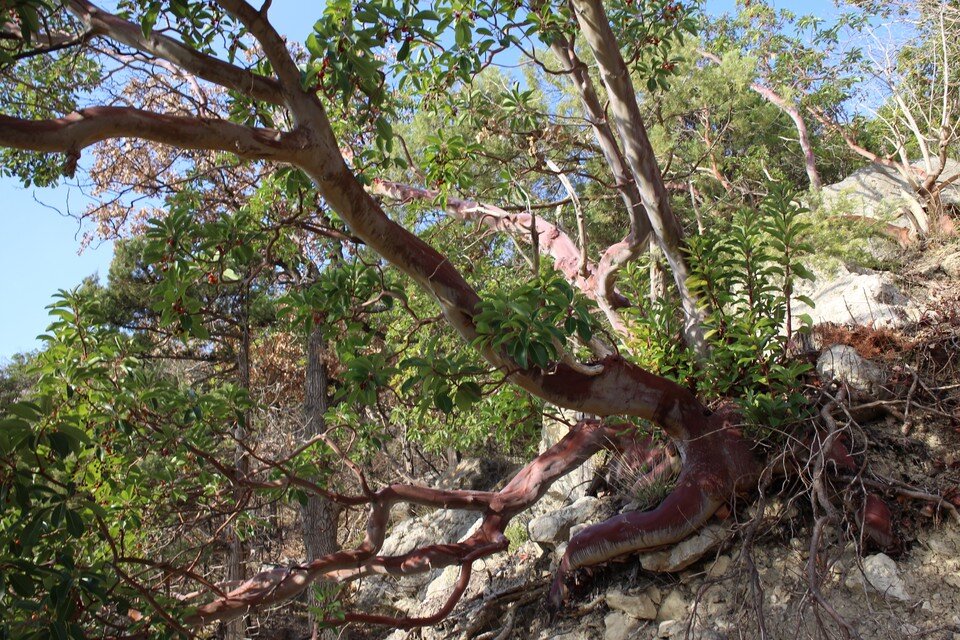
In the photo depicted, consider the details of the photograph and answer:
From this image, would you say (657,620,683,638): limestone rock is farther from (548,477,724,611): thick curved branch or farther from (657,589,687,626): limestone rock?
(548,477,724,611): thick curved branch

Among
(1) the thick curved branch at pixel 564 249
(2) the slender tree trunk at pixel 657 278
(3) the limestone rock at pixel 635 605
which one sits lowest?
(3) the limestone rock at pixel 635 605

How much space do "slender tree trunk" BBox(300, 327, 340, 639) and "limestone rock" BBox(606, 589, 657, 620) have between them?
514 centimetres

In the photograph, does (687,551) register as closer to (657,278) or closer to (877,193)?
(657,278)

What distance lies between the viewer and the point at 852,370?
5.37 m

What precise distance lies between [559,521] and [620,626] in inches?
49.7

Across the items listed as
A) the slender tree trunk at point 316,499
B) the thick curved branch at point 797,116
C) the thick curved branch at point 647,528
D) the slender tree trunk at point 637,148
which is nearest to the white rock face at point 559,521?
the thick curved branch at point 647,528

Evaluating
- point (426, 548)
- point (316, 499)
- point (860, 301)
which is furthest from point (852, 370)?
point (316, 499)

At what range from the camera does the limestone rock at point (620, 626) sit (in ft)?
16.9

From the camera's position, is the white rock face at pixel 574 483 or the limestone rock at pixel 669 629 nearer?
the limestone rock at pixel 669 629

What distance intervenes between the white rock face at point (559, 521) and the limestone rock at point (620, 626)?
3.52 ft

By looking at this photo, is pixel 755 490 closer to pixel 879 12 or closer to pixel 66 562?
pixel 66 562

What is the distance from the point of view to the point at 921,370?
5301 mm

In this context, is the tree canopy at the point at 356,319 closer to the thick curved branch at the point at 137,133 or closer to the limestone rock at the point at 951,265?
the thick curved branch at the point at 137,133

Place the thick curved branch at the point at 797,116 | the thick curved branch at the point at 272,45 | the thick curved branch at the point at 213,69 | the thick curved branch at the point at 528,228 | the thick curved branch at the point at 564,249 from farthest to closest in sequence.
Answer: the thick curved branch at the point at 797,116, the thick curved branch at the point at 528,228, the thick curved branch at the point at 564,249, the thick curved branch at the point at 213,69, the thick curved branch at the point at 272,45
